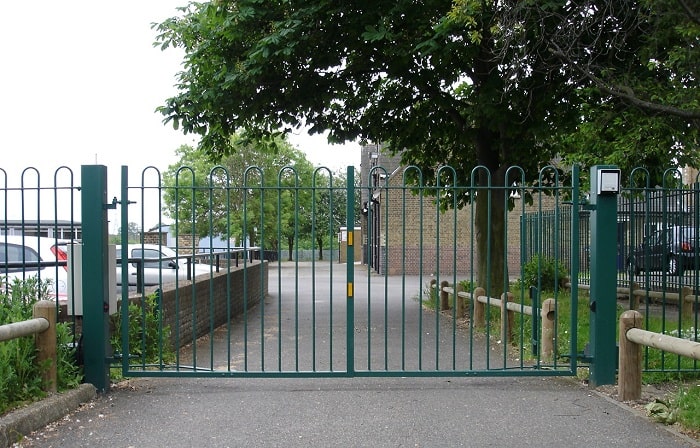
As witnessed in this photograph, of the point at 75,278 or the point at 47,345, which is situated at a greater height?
the point at 75,278

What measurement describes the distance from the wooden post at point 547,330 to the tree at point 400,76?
1845 mm

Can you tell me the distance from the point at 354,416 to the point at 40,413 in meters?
2.61

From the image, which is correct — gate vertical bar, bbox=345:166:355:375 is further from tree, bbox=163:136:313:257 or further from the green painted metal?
tree, bbox=163:136:313:257

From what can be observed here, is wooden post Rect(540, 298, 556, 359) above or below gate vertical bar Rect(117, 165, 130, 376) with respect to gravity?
below

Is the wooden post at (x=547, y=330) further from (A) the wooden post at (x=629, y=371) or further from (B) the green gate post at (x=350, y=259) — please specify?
(B) the green gate post at (x=350, y=259)

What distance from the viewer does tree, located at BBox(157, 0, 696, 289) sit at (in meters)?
11.1

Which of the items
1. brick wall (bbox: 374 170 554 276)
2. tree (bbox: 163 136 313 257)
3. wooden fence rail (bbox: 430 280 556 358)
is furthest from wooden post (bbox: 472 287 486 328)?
tree (bbox: 163 136 313 257)

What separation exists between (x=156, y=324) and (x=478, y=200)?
7.64 meters

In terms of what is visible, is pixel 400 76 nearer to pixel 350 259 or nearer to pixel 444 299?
pixel 444 299

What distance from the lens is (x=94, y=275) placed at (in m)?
6.94

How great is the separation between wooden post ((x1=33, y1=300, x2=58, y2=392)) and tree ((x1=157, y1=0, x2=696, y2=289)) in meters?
6.15

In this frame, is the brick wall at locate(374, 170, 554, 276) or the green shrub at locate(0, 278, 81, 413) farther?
the brick wall at locate(374, 170, 554, 276)

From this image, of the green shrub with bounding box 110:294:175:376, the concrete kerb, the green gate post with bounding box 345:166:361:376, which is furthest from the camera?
the green shrub with bounding box 110:294:175:376

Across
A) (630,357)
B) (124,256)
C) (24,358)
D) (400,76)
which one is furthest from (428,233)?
(24,358)
